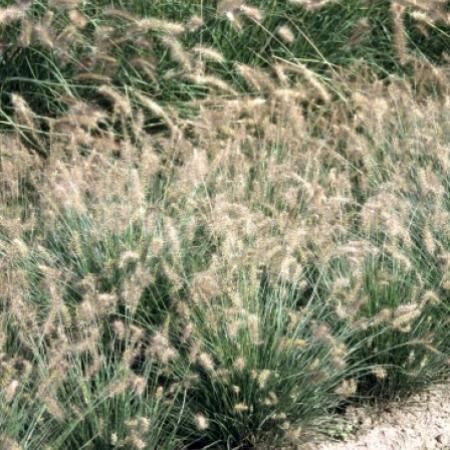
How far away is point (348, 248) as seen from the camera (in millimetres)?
4207

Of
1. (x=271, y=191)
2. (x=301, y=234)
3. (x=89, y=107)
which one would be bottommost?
(x=89, y=107)

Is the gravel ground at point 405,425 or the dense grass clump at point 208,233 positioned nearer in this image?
the dense grass clump at point 208,233

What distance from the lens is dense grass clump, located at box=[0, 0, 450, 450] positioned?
3836 millimetres

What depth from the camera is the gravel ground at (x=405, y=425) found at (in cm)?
420

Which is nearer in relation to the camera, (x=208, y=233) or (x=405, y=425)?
(x=405, y=425)

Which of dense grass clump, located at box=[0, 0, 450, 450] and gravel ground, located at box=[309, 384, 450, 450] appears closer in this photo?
dense grass clump, located at box=[0, 0, 450, 450]

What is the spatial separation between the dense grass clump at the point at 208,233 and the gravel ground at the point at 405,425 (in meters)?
0.07

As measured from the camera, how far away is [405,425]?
433cm

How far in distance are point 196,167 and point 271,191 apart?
1.91 ft

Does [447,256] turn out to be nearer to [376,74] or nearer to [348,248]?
[348,248]

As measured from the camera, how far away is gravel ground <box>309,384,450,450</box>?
4.20m

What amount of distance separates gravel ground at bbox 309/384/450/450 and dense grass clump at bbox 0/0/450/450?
75 millimetres

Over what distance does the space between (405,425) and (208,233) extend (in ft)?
3.53

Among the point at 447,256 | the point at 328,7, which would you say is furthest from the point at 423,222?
the point at 328,7
